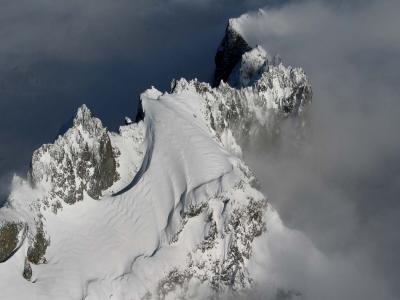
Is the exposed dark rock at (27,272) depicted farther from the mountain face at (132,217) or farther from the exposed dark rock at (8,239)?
the exposed dark rock at (8,239)

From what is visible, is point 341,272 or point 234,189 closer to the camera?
point 234,189

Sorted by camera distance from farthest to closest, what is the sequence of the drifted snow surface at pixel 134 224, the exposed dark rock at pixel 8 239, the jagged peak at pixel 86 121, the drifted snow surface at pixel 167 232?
the jagged peak at pixel 86 121 < the drifted snow surface at pixel 167 232 < the drifted snow surface at pixel 134 224 < the exposed dark rock at pixel 8 239

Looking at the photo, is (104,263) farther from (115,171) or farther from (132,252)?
(115,171)

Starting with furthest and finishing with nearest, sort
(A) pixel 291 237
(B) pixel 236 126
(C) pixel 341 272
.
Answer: (B) pixel 236 126 < (C) pixel 341 272 < (A) pixel 291 237

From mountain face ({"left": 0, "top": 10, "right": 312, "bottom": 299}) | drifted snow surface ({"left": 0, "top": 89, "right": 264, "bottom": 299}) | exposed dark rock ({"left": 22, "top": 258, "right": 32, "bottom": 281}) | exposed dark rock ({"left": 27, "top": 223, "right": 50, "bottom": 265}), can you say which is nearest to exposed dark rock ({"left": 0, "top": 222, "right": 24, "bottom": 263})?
mountain face ({"left": 0, "top": 10, "right": 312, "bottom": 299})

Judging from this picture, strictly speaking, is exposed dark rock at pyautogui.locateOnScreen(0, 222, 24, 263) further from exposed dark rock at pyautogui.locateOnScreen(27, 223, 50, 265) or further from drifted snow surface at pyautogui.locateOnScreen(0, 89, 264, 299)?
exposed dark rock at pyautogui.locateOnScreen(27, 223, 50, 265)

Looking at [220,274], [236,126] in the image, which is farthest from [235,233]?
[236,126]

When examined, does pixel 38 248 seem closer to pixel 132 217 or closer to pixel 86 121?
pixel 132 217

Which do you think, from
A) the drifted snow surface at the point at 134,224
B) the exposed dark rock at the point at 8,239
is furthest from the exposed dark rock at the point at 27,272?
the exposed dark rock at the point at 8,239
